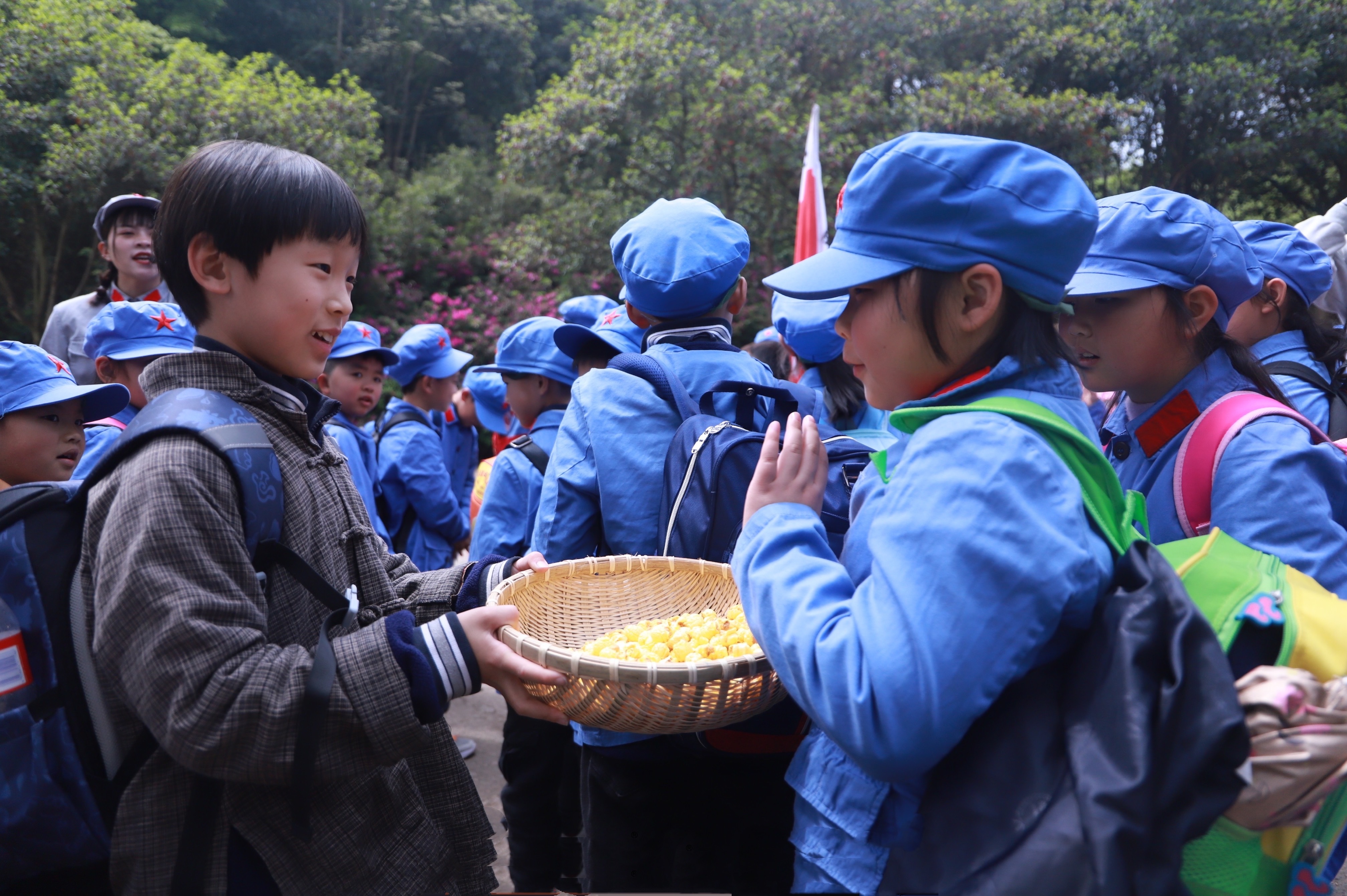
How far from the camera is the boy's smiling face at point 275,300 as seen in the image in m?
1.39

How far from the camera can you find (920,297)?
1242 millimetres

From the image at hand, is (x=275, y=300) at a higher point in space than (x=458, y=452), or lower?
higher

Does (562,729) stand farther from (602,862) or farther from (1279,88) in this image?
(1279,88)

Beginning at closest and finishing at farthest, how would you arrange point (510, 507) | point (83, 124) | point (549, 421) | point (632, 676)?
point (632, 676), point (510, 507), point (549, 421), point (83, 124)

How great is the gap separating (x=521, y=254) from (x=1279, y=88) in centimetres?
1252

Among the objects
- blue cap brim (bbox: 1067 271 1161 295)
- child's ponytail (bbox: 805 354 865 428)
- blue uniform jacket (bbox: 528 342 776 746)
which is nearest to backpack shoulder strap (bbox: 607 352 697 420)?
blue uniform jacket (bbox: 528 342 776 746)

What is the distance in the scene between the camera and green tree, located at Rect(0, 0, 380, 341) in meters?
9.66

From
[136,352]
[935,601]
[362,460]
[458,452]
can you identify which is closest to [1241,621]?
[935,601]

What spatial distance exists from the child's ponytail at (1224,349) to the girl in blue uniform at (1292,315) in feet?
3.81

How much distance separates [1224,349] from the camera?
1.91m

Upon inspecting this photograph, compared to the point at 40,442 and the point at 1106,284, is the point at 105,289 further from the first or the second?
the point at 1106,284

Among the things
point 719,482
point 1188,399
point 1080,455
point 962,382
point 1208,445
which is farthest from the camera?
point 719,482

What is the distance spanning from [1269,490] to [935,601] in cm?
101

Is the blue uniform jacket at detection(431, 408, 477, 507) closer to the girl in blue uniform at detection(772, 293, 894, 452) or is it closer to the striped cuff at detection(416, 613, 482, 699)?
the girl in blue uniform at detection(772, 293, 894, 452)
